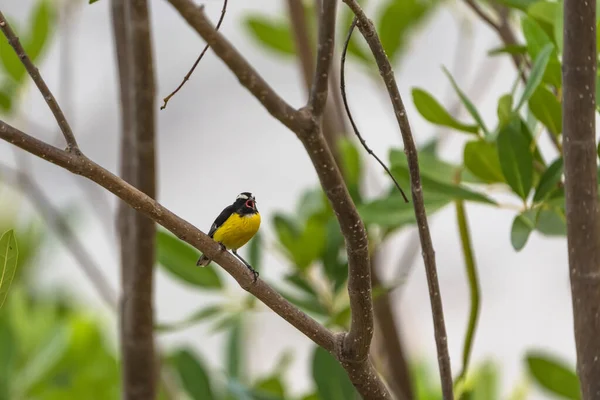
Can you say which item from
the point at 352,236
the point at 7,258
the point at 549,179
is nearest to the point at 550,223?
the point at 549,179

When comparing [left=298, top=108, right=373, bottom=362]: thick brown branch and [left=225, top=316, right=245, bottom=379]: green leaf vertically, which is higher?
[left=298, top=108, right=373, bottom=362]: thick brown branch

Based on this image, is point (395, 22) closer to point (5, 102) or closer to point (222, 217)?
point (5, 102)

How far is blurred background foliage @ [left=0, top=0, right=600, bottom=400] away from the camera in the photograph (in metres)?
0.58

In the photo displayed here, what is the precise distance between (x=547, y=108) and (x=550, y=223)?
10 cm

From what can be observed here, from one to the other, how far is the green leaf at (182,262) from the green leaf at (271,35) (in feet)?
1.33

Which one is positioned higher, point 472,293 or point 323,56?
point 323,56

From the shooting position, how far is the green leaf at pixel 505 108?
56 centimetres

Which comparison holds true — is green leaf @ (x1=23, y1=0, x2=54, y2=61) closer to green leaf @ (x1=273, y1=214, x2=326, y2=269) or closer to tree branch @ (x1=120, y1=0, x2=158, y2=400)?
tree branch @ (x1=120, y1=0, x2=158, y2=400)

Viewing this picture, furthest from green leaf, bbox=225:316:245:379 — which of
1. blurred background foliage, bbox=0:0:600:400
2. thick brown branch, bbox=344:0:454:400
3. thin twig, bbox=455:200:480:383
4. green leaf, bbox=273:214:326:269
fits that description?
thick brown branch, bbox=344:0:454:400

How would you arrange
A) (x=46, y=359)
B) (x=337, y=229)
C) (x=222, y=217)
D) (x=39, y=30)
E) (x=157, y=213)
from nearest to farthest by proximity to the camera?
(x=157, y=213)
(x=222, y=217)
(x=337, y=229)
(x=39, y=30)
(x=46, y=359)

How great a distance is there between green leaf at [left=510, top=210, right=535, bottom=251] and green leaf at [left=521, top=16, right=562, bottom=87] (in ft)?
0.35

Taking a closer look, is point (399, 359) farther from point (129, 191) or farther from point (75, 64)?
point (75, 64)

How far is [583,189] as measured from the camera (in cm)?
45

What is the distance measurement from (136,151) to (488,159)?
28 cm
